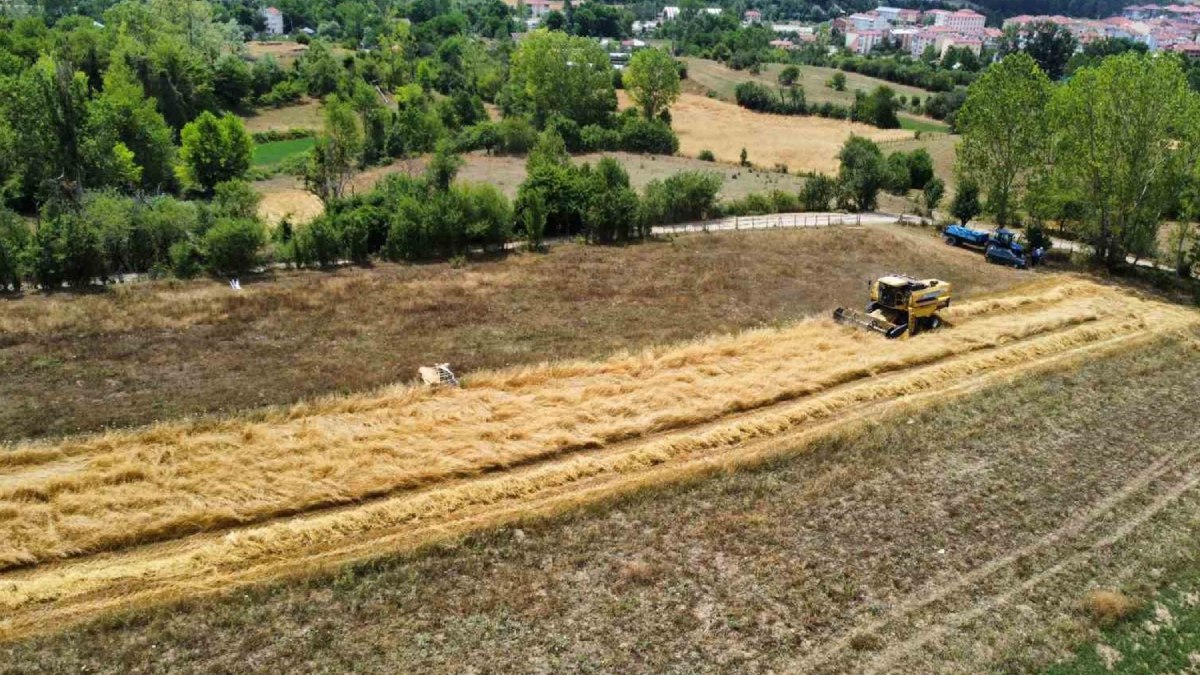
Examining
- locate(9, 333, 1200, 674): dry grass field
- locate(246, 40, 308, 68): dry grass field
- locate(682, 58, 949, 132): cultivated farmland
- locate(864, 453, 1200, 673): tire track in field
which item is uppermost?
locate(246, 40, 308, 68): dry grass field

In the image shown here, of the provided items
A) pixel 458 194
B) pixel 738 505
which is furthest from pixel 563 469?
pixel 458 194

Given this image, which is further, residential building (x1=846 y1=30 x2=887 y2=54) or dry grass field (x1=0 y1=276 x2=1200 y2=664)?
residential building (x1=846 y1=30 x2=887 y2=54)

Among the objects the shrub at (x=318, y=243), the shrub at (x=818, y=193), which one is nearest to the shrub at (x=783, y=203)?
the shrub at (x=818, y=193)

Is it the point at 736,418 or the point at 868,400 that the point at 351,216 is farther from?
the point at 868,400

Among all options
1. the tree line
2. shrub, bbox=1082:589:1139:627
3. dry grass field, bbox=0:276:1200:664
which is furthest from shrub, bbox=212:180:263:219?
the tree line

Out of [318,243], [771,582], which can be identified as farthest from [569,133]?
[771,582]

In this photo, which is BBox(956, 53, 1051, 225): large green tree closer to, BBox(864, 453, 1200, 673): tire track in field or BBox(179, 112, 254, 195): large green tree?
BBox(864, 453, 1200, 673): tire track in field
